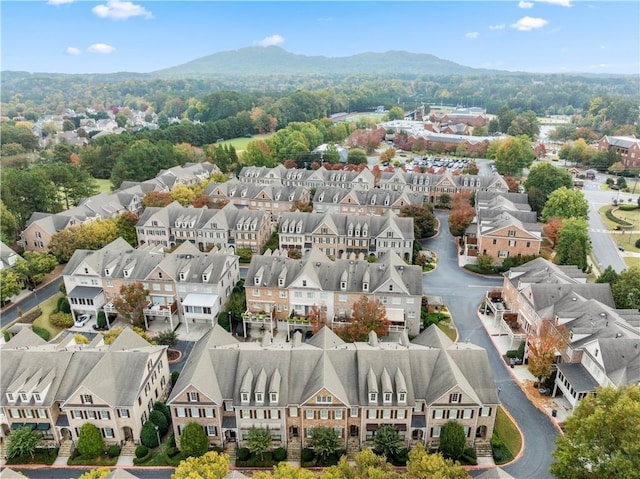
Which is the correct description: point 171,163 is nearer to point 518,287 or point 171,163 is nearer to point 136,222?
point 136,222

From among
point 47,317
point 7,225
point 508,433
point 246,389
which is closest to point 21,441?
point 246,389

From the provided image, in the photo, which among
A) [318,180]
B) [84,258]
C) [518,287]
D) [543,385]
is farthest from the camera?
[318,180]

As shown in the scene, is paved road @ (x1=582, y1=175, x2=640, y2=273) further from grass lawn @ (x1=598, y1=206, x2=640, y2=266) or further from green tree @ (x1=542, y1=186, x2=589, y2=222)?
green tree @ (x1=542, y1=186, x2=589, y2=222)

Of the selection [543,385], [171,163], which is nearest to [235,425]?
[543,385]

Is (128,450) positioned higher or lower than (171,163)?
lower

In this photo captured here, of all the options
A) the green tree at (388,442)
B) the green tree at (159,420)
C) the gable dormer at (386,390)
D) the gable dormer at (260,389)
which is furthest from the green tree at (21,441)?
the gable dormer at (386,390)

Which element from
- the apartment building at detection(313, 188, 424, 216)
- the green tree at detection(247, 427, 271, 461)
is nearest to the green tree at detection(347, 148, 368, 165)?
the apartment building at detection(313, 188, 424, 216)
